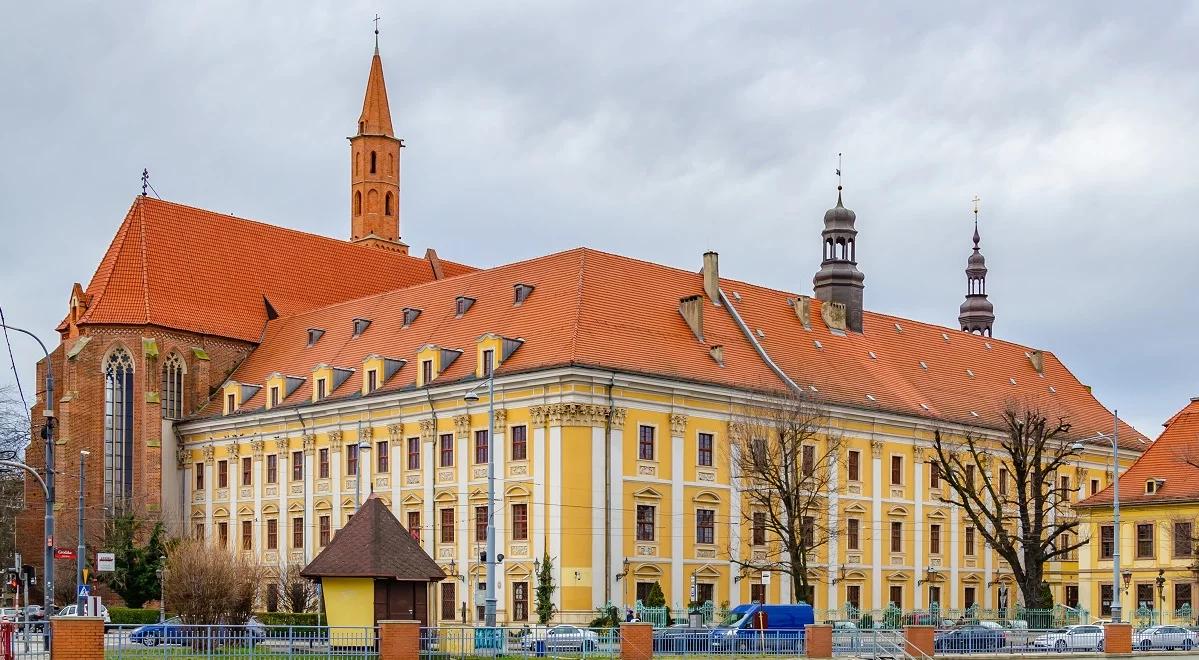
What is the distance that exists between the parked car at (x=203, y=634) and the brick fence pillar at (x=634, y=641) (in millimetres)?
9518

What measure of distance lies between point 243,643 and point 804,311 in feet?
159

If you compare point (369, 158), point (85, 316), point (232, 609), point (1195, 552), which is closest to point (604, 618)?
point (232, 609)

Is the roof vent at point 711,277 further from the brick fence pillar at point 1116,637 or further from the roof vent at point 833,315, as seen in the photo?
the brick fence pillar at point 1116,637

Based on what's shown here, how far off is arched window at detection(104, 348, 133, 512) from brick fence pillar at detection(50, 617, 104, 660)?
53.9m

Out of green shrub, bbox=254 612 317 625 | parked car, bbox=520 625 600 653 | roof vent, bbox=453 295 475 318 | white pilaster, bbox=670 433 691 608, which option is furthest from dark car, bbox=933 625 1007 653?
roof vent, bbox=453 295 475 318

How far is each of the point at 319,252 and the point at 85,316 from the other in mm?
15438

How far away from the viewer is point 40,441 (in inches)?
3632

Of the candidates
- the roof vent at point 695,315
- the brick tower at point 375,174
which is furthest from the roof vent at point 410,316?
the brick tower at point 375,174

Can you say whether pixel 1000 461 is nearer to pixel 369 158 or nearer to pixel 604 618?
pixel 604 618

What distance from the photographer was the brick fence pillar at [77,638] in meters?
35.2

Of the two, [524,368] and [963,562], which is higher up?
[524,368]

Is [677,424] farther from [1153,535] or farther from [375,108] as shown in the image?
[375,108]

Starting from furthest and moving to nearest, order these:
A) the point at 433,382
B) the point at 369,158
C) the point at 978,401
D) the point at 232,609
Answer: the point at 369,158 → the point at 978,401 → the point at 433,382 → the point at 232,609

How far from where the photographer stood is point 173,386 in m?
89.0
